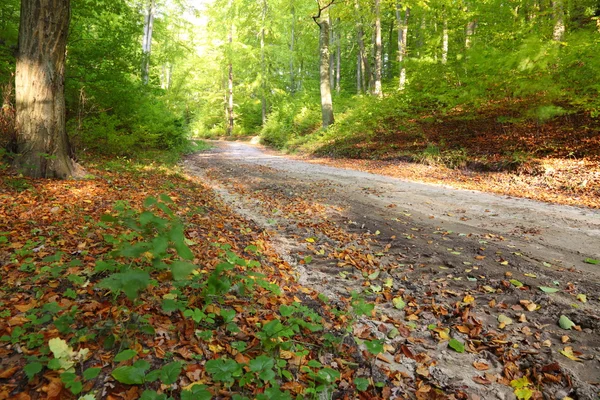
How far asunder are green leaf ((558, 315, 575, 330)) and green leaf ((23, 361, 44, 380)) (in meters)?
4.00

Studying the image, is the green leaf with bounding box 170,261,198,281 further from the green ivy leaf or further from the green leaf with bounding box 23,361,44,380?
the green ivy leaf

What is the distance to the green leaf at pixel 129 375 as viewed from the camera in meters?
1.89

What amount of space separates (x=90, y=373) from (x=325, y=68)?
18.2m

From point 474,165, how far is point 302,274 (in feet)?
29.0

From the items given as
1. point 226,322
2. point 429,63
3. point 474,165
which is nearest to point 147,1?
point 429,63

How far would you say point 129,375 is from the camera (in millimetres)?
1906

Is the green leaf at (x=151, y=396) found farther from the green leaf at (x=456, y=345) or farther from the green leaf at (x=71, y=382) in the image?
the green leaf at (x=456, y=345)

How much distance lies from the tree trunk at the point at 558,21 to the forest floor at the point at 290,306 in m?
9.65

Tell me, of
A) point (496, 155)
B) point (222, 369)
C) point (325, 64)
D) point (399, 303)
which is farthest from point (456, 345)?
point (325, 64)

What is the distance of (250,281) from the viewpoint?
3.29m

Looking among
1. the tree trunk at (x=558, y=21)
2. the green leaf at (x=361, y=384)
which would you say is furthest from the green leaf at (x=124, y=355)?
the tree trunk at (x=558, y=21)

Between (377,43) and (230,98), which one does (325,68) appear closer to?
(377,43)

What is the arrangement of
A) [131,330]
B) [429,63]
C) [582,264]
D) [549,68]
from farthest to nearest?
1. [429,63]
2. [549,68]
3. [582,264]
4. [131,330]

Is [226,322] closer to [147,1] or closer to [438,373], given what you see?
[438,373]
